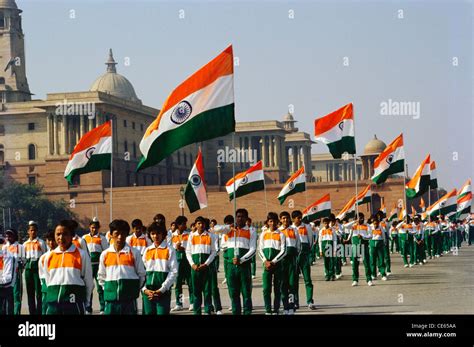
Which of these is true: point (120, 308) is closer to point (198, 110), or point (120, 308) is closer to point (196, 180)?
point (198, 110)

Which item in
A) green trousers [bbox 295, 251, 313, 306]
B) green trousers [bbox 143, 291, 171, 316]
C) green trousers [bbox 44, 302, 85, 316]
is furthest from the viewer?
green trousers [bbox 295, 251, 313, 306]

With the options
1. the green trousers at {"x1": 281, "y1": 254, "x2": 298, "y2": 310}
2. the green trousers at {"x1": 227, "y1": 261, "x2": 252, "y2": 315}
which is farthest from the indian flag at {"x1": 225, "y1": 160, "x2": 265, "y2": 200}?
the green trousers at {"x1": 227, "y1": 261, "x2": 252, "y2": 315}

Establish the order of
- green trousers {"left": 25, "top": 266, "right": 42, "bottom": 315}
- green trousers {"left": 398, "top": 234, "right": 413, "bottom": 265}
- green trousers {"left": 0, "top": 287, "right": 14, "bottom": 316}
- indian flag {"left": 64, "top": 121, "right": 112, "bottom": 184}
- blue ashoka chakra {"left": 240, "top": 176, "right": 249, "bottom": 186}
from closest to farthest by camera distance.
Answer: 1. green trousers {"left": 0, "top": 287, "right": 14, "bottom": 316}
2. green trousers {"left": 25, "top": 266, "right": 42, "bottom": 315}
3. indian flag {"left": 64, "top": 121, "right": 112, "bottom": 184}
4. blue ashoka chakra {"left": 240, "top": 176, "right": 249, "bottom": 186}
5. green trousers {"left": 398, "top": 234, "right": 413, "bottom": 265}

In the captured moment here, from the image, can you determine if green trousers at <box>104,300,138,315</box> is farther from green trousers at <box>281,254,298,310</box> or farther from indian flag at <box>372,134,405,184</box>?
indian flag at <box>372,134,405,184</box>

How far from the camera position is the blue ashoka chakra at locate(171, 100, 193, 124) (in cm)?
1309

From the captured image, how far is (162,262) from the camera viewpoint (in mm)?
11641

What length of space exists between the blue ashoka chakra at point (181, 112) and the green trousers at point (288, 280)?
3.25 meters

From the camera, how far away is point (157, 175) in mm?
103000

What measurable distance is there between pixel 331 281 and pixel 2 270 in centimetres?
1191

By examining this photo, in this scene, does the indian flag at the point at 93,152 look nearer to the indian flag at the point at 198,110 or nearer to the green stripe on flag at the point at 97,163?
the green stripe on flag at the point at 97,163

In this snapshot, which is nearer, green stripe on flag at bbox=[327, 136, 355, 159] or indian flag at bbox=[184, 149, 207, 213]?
indian flag at bbox=[184, 149, 207, 213]

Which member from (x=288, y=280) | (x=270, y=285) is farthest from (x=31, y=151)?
(x=270, y=285)

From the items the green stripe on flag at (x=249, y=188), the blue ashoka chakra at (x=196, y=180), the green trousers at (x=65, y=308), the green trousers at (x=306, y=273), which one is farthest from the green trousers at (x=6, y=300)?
the green stripe on flag at (x=249, y=188)

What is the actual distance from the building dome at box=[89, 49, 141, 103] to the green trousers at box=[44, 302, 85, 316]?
303 feet
